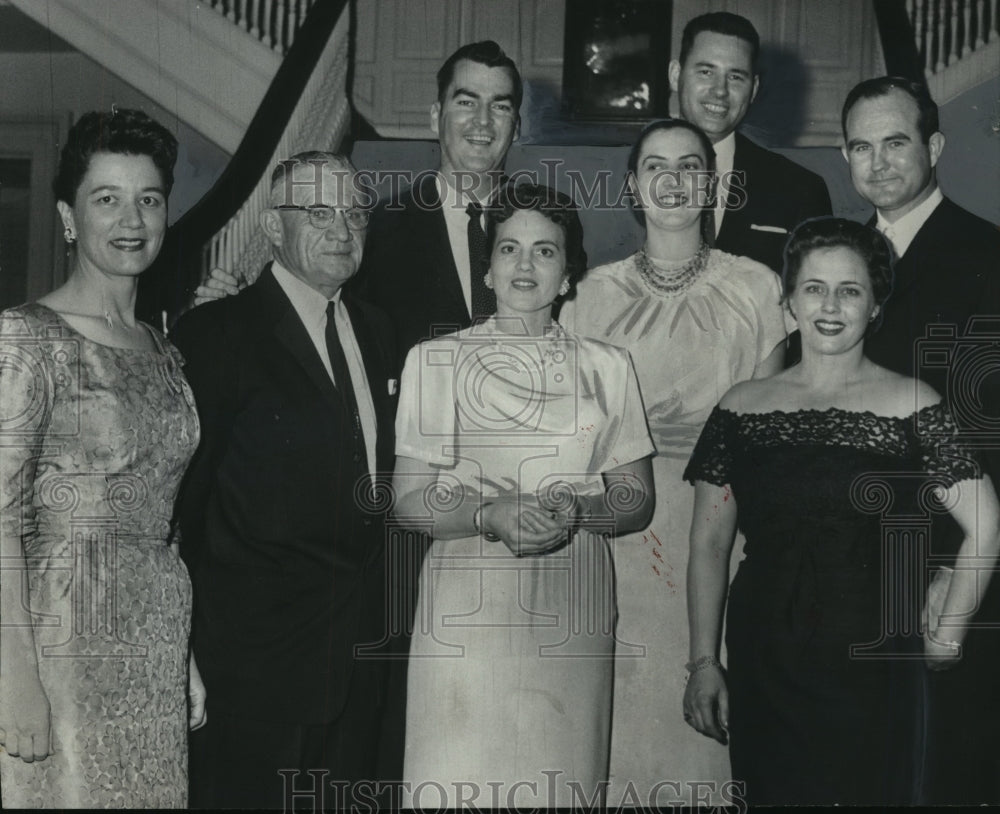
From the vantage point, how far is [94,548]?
3.00 meters

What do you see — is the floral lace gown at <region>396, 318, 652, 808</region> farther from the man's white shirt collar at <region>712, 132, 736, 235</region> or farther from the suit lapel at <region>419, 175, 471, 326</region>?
the man's white shirt collar at <region>712, 132, 736, 235</region>

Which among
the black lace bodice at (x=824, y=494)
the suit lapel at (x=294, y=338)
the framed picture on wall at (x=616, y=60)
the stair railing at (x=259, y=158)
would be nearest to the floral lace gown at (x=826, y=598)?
the black lace bodice at (x=824, y=494)

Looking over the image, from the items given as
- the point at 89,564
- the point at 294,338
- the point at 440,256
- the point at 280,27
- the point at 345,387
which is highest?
the point at 280,27

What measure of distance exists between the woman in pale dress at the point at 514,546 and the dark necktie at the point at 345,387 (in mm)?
96

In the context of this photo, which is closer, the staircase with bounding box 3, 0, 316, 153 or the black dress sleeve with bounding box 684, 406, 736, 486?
the black dress sleeve with bounding box 684, 406, 736, 486

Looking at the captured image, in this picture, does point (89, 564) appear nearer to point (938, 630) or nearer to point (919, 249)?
point (938, 630)

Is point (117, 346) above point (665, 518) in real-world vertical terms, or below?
above

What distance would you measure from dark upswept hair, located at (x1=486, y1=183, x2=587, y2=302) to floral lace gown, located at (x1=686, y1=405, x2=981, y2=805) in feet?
1.73

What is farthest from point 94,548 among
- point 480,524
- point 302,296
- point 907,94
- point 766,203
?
point 907,94

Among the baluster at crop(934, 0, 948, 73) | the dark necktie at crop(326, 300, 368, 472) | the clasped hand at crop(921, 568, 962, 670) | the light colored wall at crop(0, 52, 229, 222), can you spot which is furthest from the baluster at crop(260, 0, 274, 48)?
the clasped hand at crop(921, 568, 962, 670)

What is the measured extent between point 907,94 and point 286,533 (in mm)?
1980

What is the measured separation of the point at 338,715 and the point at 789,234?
Result: 168cm

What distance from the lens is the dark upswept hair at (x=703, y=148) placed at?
337cm

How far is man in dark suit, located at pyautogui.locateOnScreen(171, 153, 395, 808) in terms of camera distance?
10.5 feet
